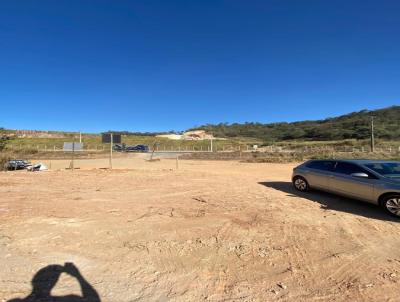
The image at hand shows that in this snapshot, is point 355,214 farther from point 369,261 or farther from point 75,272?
point 75,272

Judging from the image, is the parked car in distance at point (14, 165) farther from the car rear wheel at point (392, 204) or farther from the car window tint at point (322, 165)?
the car rear wheel at point (392, 204)

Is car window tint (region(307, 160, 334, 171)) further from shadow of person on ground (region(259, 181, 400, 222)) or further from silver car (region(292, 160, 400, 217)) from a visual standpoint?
shadow of person on ground (region(259, 181, 400, 222))

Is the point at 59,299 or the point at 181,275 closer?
the point at 59,299

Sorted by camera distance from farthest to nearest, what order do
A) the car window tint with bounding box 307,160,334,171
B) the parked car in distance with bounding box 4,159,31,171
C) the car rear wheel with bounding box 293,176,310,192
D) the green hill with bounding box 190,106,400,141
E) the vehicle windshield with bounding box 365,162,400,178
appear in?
the green hill with bounding box 190,106,400,141 → the parked car in distance with bounding box 4,159,31,171 → the car rear wheel with bounding box 293,176,310,192 → the car window tint with bounding box 307,160,334,171 → the vehicle windshield with bounding box 365,162,400,178

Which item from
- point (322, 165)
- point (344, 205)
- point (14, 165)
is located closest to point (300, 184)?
point (322, 165)

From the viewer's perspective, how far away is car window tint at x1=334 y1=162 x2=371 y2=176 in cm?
958

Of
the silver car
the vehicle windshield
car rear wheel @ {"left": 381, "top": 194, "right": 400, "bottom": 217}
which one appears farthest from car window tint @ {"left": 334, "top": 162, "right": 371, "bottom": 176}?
car rear wheel @ {"left": 381, "top": 194, "right": 400, "bottom": 217}

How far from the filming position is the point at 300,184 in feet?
40.1

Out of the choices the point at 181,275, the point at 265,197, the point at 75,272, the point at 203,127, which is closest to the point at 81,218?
the point at 75,272

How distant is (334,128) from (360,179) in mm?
116080

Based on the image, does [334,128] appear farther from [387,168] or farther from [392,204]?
[392,204]

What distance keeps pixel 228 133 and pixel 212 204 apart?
15302 centimetres

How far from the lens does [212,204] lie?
31.8ft

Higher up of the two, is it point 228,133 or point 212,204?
point 228,133
